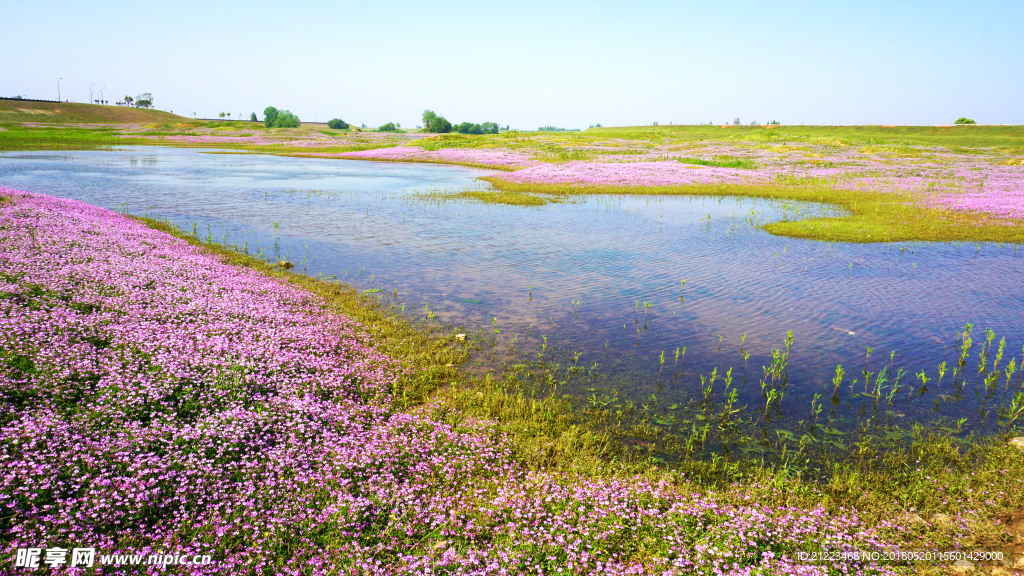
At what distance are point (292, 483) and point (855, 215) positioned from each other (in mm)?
37105

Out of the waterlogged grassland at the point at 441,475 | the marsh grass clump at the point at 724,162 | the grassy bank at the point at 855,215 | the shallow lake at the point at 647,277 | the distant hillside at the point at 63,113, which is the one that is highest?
the distant hillside at the point at 63,113

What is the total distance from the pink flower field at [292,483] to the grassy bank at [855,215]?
80.4ft

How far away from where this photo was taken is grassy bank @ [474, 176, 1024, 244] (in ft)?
86.2

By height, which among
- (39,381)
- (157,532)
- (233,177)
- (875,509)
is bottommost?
(875,509)

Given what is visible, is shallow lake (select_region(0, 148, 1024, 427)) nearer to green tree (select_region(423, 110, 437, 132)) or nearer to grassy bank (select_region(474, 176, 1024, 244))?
grassy bank (select_region(474, 176, 1024, 244))

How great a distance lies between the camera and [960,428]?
9.53 m

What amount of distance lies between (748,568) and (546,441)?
3786 mm

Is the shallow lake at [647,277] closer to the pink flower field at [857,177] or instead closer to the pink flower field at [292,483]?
the pink flower field at [292,483]

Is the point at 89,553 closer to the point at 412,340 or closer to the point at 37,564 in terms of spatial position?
the point at 37,564

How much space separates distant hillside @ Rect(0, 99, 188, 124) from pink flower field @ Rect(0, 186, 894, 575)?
162885 millimetres

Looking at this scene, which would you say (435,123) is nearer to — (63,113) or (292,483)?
(63,113)

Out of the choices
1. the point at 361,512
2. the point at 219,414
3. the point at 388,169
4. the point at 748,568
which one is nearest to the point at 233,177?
the point at 388,169

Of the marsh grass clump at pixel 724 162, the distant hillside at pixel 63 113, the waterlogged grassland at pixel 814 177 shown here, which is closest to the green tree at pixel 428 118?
the waterlogged grassland at pixel 814 177

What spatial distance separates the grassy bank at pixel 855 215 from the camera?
26266mm
